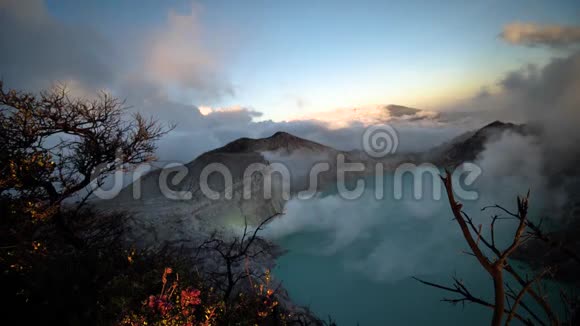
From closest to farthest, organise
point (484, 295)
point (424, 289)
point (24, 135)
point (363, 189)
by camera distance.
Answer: point (24, 135) → point (484, 295) → point (424, 289) → point (363, 189)

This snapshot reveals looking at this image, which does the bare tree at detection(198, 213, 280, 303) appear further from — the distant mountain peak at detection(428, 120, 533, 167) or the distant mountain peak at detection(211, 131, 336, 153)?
the distant mountain peak at detection(428, 120, 533, 167)

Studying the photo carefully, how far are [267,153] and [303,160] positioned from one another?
26134 mm

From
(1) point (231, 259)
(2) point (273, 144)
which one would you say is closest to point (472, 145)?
(2) point (273, 144)

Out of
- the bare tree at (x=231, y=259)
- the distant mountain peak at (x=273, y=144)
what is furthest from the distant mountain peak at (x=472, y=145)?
the bare tree at (x=231, y=259)

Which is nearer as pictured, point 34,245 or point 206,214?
point 34,245

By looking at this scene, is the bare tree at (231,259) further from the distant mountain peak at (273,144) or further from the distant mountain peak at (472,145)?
the distant mountain peak at (472,145)

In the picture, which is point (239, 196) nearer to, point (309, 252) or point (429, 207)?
point (309, 252)

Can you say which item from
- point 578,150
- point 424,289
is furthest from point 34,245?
A: point 578,150

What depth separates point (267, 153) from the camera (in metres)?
98.8

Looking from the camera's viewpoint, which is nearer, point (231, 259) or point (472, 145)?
point (231, 259)

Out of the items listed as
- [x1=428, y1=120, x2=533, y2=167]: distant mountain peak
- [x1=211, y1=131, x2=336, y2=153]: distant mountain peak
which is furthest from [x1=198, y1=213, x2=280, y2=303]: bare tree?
[x1=428, y1=120, x2=533, y2=167]: distant mountain peak

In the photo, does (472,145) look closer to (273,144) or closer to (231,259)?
(273,144)

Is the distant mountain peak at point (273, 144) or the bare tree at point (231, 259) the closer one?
the bare tree at point (231, 259)

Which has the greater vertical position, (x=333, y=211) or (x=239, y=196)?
(x=239, y=196)
